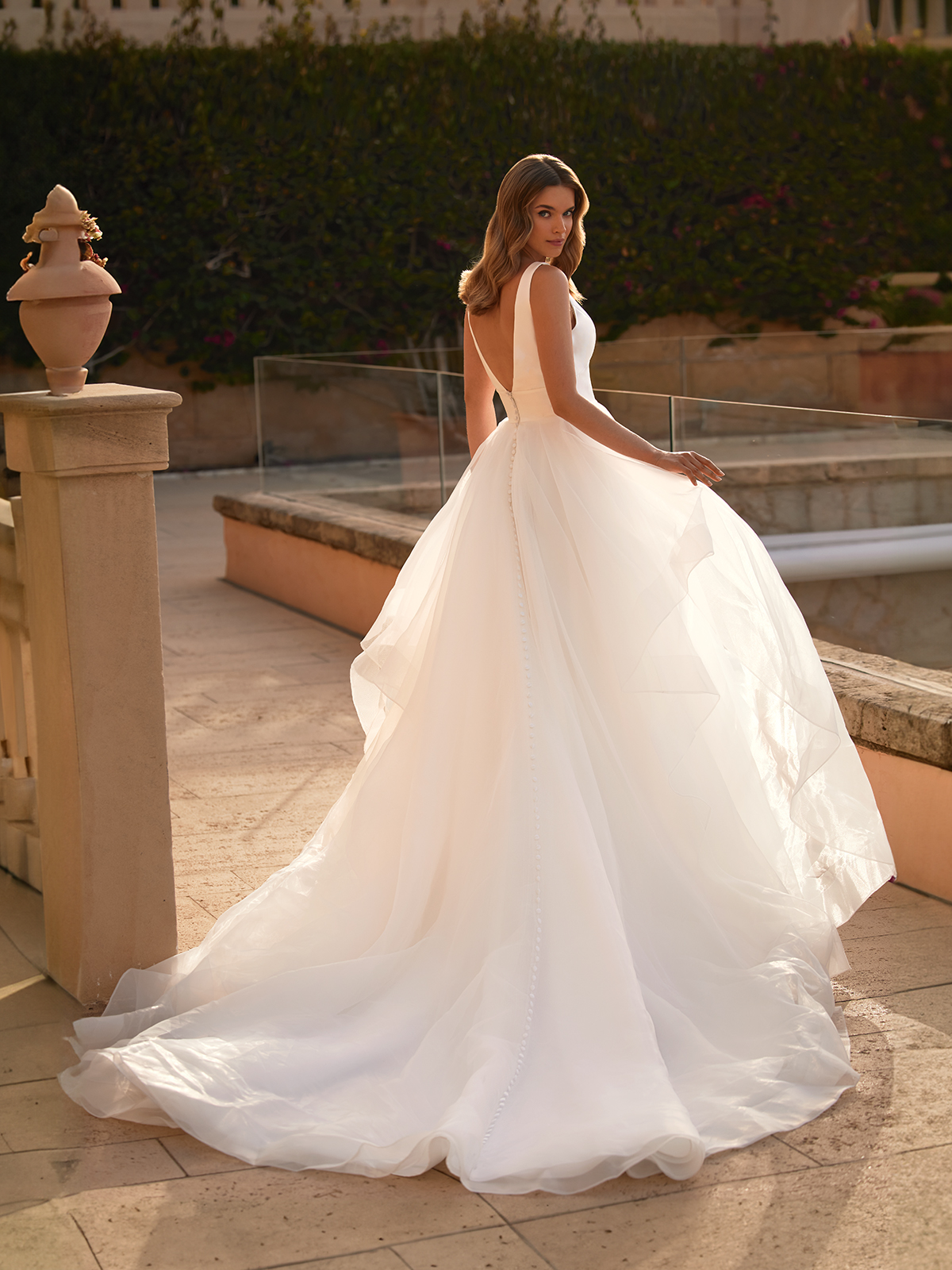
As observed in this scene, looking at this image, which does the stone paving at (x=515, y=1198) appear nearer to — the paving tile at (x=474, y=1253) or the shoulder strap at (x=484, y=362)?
the paving tile at (x=474, y=1253)

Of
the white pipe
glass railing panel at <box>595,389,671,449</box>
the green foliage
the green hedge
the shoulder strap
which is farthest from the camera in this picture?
the green foliage

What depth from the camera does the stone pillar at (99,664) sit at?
3.21 m

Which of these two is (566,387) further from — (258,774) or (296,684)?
(296,684)

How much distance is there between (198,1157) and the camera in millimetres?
2631

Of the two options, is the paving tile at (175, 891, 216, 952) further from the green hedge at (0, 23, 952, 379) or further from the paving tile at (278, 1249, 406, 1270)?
the green hedge at (0, 23, 952, 379)

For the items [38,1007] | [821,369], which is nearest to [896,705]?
[38,1007]

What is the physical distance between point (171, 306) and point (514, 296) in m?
11.3

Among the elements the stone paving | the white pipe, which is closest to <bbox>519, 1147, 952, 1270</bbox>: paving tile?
the stone paving

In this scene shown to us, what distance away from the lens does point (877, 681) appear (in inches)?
168

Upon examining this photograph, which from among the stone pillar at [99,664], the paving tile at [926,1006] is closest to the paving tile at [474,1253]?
the paving tile at [926,1006]

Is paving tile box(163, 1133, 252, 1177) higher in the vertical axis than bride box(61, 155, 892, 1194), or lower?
lower

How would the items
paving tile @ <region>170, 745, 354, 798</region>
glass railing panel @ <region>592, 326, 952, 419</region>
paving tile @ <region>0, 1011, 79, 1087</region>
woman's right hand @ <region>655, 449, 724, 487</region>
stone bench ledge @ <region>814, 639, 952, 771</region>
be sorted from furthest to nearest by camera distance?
glass railing panel @ <region>592, 326, 952, 419</region> < paving tile @ <region>170, 745, 354, 798</region> < stone bench ledge @ <region>814, 639, 952, 771</region> < woman's right hand @ <region>655, 449, 724, 487</region> < paving tile @ <region>0, 1011, 79, 1087</region>

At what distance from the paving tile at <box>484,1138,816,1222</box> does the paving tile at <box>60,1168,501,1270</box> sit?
0.06 meters

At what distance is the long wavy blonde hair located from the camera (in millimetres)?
3184
